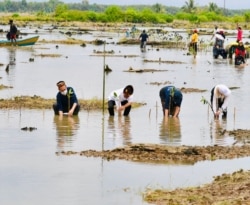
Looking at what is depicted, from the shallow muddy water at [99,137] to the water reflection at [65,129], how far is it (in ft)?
0.06

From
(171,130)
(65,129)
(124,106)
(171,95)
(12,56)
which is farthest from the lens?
(12,56)

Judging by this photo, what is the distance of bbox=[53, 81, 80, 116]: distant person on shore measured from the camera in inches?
683

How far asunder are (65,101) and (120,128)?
180cm

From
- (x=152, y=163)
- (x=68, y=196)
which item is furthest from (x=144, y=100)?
(x=68, y=196)

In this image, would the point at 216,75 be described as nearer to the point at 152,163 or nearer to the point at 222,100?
the point at 222,100

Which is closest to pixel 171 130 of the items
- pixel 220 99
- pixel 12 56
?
pixel 220 99

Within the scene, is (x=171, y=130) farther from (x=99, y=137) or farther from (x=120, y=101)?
(x=120, y=101)

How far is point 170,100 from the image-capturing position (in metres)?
17.5

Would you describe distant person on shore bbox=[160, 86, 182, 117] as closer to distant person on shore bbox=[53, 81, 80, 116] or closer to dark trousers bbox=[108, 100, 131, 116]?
dark trousers bbox=[108, 100, 131, 116]

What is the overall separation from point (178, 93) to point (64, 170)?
232 inches

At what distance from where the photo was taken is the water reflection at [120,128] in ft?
49.8

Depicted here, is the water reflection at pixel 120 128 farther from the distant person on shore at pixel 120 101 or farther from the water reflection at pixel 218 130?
the water reflection at pixel 218 130

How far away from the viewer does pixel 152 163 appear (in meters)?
12.3

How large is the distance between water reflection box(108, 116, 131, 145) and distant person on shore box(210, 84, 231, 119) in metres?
1.83
